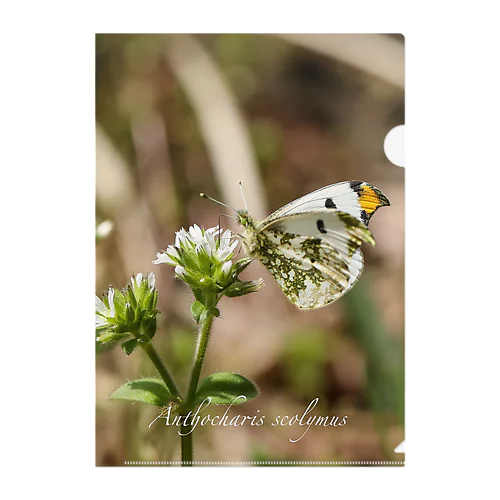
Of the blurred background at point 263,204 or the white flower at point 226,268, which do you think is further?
the blurred background at point 263,204

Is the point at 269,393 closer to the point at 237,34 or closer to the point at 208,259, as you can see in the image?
the point at 208,259

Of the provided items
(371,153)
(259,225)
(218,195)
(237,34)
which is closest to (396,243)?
(371,153)

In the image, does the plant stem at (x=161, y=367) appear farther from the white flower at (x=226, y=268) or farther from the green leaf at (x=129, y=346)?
the white flower at (x=226, y=268)

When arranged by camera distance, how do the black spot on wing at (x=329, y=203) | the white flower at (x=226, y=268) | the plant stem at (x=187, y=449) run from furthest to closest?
the plant stem at (x=187, y=449), the black spot on wing at (x=329, y=203), the white flower at (x=226, y=268)

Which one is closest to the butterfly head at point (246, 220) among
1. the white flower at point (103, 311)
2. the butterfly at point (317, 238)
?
the butterfly at point (317, 238)

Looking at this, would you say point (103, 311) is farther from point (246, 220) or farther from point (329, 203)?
point (329, 203)

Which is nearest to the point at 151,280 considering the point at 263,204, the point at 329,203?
the point at 263,204
